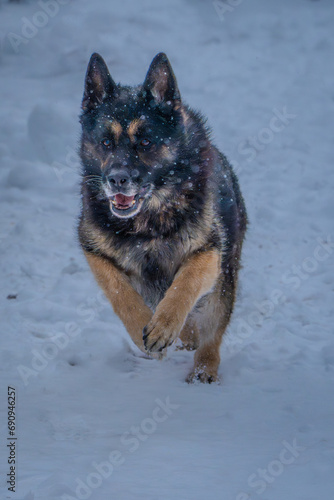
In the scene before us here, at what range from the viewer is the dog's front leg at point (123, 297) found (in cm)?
388

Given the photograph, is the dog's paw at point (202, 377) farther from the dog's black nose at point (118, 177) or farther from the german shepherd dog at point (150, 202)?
the dog's black nose at point (118, 177)

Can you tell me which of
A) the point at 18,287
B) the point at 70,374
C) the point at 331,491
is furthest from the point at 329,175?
the point at 331,491

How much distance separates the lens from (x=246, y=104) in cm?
949

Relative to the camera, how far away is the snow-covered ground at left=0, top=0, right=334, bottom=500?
284cm

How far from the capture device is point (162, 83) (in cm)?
409

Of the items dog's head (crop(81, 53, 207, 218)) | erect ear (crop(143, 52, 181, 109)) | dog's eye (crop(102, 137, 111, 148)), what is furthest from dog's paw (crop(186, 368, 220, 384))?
erect ear (crop(143, 52, 181, 109))

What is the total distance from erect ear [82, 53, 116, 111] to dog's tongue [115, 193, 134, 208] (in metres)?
0.84

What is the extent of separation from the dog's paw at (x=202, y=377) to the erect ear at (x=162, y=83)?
204cm

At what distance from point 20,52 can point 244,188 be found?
5507mm

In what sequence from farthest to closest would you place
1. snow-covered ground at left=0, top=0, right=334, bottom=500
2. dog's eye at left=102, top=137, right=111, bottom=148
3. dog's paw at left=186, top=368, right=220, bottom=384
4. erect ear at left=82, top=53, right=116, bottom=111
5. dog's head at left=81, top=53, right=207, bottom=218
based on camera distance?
dog's paw at left=186, top=368, right=220, bottom=384
erect ear at left=82, top=53, right=116, bottom=111
dog's eye at left=102, top=137, right=111, bottom=148
dog's head at left=81, top=53, right=207, bottom=218
snow-covered ground at left=0, top=0, right=334, bottom=500

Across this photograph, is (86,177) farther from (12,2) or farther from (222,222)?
(12,2)

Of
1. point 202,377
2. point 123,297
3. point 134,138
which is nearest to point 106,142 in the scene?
point 134,138

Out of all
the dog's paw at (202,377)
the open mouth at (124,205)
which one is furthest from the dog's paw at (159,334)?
the dog's paw at (202,377)

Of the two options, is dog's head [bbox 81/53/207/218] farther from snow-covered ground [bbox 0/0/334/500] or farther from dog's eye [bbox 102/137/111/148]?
snow-covered ground [bbox 0/0/334/500]
